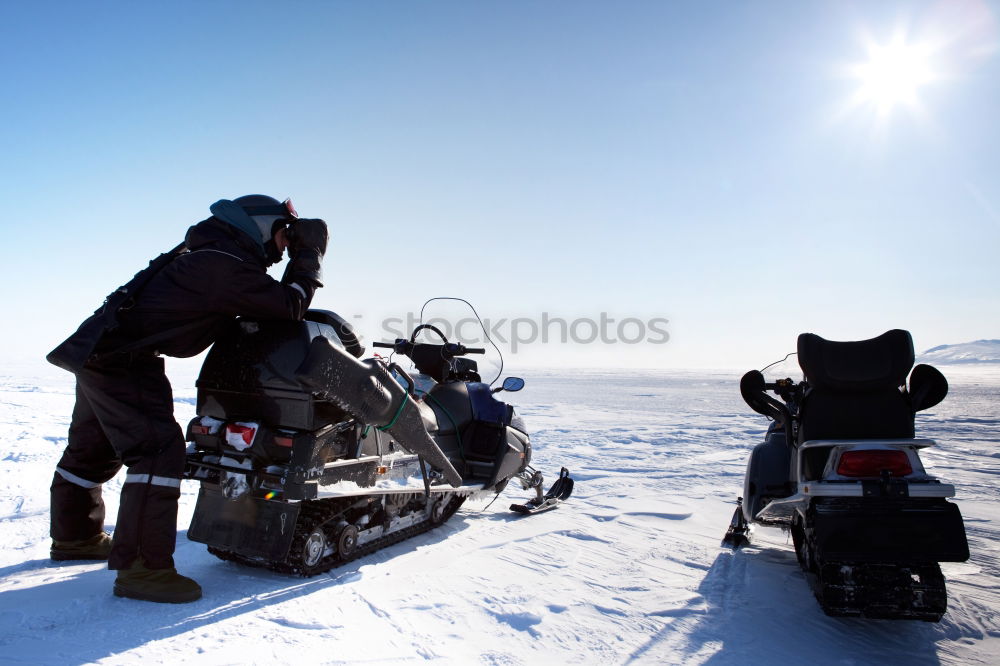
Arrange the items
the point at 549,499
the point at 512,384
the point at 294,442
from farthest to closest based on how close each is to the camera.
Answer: the point at 549,499, the point at 512,384, the point at 294,442

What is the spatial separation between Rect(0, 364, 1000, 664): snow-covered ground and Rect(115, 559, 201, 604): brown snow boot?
47 millimetres

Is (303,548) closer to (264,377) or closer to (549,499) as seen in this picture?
(264,377)

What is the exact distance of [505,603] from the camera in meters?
2.83

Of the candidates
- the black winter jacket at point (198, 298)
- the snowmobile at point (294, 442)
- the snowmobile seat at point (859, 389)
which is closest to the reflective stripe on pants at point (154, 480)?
the snowmobile at point (294, 442)

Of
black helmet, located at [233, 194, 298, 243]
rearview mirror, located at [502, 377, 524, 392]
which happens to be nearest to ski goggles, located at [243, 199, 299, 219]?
black helmet, located at [233, 194, 298, 243]

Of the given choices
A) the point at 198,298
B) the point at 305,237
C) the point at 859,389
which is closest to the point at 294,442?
the point at 198,298

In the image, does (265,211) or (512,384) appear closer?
(265,211)

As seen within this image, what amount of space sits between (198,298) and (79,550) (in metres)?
1.56

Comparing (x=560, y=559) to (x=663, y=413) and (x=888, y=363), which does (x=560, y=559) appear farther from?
(x=663, y=413)

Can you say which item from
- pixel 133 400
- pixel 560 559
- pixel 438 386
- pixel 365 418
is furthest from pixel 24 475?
pixel 560 559

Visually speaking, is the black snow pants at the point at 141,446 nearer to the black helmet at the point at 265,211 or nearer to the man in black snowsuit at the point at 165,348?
the man in black snowsuit at the point at 165,348

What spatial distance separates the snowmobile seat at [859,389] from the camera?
282 centimetres

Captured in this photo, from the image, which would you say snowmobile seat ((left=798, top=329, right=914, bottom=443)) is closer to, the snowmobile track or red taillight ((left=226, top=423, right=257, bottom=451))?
the snowmobile track

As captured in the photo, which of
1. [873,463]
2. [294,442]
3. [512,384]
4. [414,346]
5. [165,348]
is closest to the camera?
[873,463]
